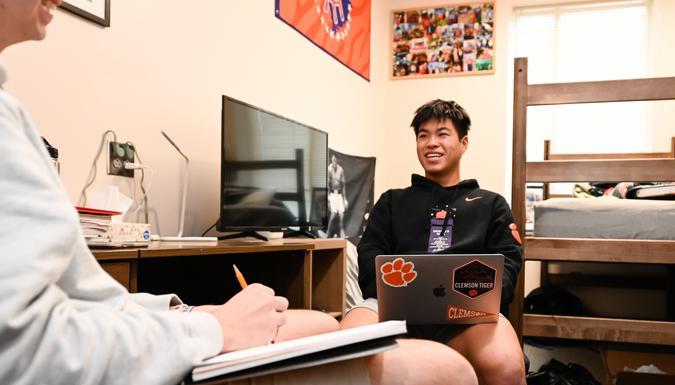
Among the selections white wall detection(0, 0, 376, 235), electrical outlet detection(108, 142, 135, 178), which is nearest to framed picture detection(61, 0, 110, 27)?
white wall detection(0, 0, 376, 235)

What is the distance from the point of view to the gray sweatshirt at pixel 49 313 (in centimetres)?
46

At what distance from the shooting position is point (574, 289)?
3924 millimetres

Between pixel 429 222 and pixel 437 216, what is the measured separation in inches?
1.3

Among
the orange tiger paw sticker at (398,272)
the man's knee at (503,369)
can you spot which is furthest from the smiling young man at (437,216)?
the orange tiger paw sticker at (398,272)

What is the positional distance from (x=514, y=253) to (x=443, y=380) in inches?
46.3

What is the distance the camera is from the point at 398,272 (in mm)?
1312

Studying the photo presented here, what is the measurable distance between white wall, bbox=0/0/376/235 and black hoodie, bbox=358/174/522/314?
2.60 feet

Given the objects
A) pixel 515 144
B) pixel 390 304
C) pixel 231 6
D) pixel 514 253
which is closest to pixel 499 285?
pixel 390 304

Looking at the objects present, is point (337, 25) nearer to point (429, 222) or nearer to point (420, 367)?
point (429, 222)

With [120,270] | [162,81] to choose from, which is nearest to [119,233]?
[120,270]

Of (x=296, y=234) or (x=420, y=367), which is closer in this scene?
(x=420, y=367)

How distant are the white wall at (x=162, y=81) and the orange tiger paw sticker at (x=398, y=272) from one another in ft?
3.22

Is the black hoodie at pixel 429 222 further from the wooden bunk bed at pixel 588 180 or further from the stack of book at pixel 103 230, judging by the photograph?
the stack of book at pixel 103 230

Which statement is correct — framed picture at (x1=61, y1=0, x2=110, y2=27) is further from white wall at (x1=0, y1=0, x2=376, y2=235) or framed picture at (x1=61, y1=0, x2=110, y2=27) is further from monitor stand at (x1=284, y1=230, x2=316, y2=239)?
monitor stand at (x1=284, y1=230, x2=316, y2=239)
